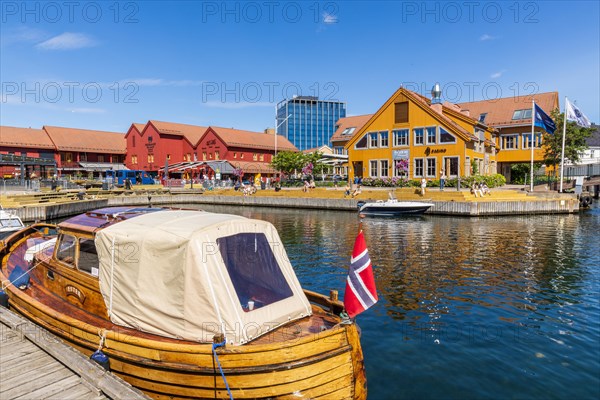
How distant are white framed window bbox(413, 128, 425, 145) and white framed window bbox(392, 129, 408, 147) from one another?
3.98ft

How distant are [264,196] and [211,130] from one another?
28928 mm

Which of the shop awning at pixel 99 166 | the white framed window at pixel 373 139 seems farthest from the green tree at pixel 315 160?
the shop awning at pixel 99 166

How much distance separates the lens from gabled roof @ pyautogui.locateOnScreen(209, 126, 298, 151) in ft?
241

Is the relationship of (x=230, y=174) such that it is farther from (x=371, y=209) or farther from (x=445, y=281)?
(x=445, y=281)

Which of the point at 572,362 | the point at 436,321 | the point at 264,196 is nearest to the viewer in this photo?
the point at 572,362

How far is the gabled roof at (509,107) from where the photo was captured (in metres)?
56.4

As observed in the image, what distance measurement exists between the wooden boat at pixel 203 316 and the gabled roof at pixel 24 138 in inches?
2852

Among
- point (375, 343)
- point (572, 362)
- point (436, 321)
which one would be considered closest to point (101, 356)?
point (375, 343)

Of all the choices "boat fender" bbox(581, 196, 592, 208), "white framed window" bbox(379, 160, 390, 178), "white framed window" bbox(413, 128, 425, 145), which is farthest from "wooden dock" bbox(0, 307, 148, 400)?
"white framed window" bbox(379, 160, 390, 178)

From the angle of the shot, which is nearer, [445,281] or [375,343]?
[375,343]

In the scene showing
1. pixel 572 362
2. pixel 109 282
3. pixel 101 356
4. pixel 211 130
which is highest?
pixel 211 130

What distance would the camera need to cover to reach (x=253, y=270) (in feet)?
22.5

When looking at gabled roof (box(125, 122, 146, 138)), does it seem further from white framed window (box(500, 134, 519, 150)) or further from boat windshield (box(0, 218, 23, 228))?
white framed window (box(500, 134, 519, 150))

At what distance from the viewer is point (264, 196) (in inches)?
1977
